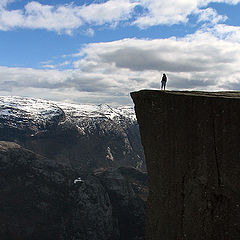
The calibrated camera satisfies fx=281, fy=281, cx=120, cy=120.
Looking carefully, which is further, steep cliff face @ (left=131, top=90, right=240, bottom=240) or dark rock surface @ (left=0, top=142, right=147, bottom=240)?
dark rock surface @ (left=0, top=142, right=147, bottom=240)

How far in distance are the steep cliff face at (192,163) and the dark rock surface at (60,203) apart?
108 meters

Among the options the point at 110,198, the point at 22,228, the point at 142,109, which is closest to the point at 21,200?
the point at 22,228

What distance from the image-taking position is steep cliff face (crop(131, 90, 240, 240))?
14.9 meters

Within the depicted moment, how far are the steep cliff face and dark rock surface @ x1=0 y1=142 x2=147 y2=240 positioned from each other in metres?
108

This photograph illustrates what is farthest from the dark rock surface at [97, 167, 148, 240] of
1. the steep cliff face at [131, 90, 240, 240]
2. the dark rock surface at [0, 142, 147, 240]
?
the steep cliff face at [131, 90, 240, 240]

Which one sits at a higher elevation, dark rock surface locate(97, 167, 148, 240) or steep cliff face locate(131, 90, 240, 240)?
steep cliff face locate(131, 90, 240, 240)

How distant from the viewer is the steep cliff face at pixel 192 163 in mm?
14922

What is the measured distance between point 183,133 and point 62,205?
402 ft

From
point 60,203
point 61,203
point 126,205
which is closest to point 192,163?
point 61,203

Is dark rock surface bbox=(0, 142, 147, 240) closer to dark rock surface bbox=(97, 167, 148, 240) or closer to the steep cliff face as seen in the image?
dark rock surface bbox=(97, 167, 148, 240)

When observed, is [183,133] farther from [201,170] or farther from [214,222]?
[214,222]

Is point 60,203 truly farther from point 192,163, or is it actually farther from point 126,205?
point 192,163

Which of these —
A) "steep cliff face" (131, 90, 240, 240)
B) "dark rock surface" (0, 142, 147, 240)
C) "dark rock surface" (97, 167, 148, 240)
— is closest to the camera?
"steep cliff face" (131, 90, 240, 240)

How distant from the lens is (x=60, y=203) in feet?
424
